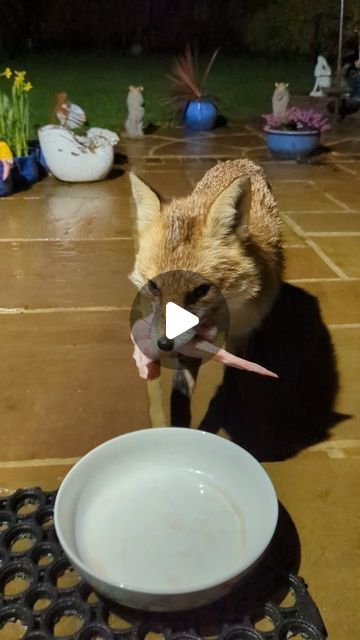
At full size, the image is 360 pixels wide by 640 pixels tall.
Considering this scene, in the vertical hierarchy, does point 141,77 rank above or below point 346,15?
below

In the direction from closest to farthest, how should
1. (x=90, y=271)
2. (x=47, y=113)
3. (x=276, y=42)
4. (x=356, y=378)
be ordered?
1. (x=356, y=378)
2. (x=90, y=271)
3. (x=47, y=113)
4. (x=276, y=42)

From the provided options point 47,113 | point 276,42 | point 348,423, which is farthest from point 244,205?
point 276,42

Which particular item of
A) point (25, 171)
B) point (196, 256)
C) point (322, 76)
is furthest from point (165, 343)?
point (322, 76)

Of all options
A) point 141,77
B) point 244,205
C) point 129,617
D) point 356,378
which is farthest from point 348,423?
point 141,77

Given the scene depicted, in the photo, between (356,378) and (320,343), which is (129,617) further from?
(320,343)

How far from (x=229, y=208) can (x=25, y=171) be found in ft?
12.1

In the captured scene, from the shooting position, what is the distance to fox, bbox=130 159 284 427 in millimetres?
1638

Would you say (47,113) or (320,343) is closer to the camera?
(320,343)

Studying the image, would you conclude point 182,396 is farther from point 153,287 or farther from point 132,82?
point 132,82

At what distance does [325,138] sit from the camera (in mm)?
7152

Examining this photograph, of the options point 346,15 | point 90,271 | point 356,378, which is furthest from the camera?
point 346,15

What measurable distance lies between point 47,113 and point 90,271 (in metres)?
5.11

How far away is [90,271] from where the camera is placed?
3363 millimetres

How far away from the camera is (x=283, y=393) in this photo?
2354 mm
